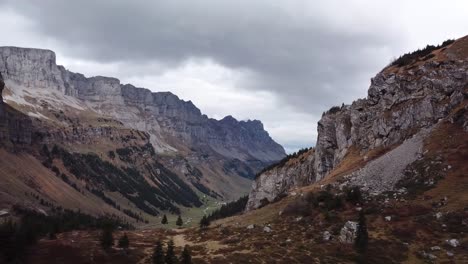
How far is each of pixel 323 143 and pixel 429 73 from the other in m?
46.2

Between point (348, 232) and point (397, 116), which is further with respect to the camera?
point (397, 116)

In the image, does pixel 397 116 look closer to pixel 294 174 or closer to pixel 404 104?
pixel 404 104

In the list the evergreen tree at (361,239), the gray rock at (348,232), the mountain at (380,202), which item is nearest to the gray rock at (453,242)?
the mountain at (380,202)

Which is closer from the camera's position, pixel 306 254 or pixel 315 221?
pixel 306 254

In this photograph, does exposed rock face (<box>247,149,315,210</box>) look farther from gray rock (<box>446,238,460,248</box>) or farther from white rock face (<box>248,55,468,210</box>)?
gray rock (<box>446,238,460,248</box>)

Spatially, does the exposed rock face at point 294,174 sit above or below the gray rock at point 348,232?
above

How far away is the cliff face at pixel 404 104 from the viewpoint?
10825 centimetres

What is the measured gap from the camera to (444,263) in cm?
5991

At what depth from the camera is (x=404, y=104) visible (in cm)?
11669

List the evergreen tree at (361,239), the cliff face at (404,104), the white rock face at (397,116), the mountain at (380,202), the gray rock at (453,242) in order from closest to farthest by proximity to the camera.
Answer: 1. the gray rock at (453,242)
2. the evergreen tree at (361,239)
3. the mountain at (380,202)
4. the white rock face at (397,116)
5. the cliff face at (404,104)

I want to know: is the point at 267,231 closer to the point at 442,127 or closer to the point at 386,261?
the point at 386,261

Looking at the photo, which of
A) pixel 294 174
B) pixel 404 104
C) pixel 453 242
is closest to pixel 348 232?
pixel 453 242

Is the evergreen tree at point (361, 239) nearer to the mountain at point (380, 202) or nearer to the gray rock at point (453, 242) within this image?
the mountain at point (380, 202)

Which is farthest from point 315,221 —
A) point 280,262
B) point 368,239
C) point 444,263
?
point 444,263
